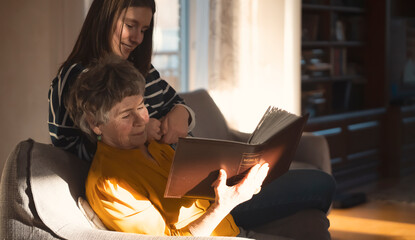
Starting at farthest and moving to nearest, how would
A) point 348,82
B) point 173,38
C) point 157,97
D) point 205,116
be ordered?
1. point 348,82
2. point 173,38
3. point 205,116
4. point 157,97

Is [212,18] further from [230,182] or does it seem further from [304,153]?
[230,182]

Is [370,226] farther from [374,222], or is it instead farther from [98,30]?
[98,30]

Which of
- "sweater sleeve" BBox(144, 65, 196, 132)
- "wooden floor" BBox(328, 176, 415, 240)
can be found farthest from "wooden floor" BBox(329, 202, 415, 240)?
"sweater sleeve" BBox(144, 65, 196, 132)

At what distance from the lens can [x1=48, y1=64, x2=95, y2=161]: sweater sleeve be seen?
165cm

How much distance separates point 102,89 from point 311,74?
11.5ft

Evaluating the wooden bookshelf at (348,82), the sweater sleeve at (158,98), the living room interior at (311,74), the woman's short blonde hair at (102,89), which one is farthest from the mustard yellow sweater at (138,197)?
the wooden bookshelf at (348,82)

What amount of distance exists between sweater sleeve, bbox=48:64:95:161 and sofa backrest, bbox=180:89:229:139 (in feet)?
3.71

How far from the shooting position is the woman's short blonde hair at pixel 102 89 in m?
1.50

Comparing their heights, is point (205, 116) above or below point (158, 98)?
below

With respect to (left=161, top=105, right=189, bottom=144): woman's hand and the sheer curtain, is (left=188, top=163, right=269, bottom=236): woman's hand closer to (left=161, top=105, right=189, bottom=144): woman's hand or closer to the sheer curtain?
(left=161, top=105, right=189, bottom=144): woman's hand

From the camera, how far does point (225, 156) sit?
4.74ft

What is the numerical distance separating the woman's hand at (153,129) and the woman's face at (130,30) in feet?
0.79

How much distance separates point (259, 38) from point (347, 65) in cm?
164

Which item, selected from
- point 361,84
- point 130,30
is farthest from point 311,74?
point 130,30
